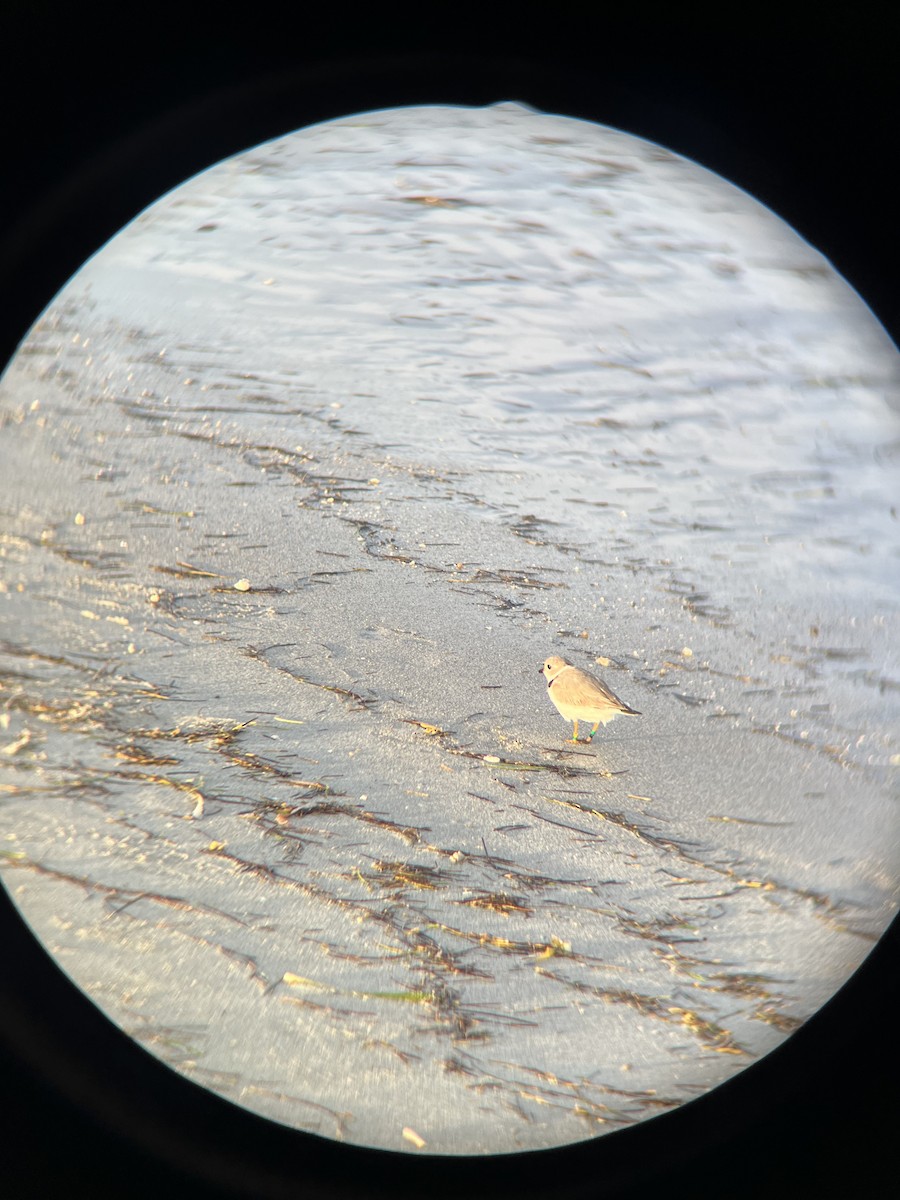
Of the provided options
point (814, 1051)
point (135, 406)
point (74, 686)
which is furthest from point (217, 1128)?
point (135, 406)

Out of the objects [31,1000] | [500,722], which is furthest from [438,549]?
[31,1000]

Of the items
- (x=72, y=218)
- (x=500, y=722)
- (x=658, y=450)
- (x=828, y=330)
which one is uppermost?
(x=72, y=218)

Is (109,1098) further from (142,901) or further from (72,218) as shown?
(72,218)

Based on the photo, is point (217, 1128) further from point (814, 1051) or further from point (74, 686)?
point (814, 1051)

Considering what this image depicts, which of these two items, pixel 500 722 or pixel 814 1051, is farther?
pixel 500 722

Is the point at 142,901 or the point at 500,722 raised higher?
the point at 500,722

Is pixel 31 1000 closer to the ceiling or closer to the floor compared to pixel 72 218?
closer to the floor
